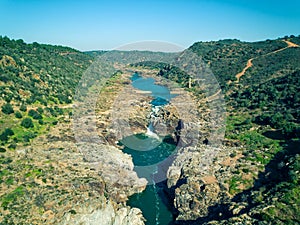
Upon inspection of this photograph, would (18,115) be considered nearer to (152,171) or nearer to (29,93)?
(29,93)

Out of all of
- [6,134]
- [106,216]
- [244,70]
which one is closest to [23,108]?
[6,134]

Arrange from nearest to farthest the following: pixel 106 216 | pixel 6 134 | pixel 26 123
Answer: pixel 106 216 < pixel 6 134 < pixel 26 123

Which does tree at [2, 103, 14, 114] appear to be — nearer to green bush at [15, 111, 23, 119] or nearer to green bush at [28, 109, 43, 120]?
green bush at [15, 111, 23, 119]

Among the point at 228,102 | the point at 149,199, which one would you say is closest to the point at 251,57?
the point at 228,102

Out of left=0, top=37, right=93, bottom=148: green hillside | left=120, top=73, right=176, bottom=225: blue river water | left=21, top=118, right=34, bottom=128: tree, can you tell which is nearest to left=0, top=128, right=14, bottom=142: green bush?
left=0, top=37, right=93, bottom=148: green hillside

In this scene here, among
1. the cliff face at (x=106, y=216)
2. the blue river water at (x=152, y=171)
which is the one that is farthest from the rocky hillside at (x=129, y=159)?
the blue river water at (x=152, y=171)

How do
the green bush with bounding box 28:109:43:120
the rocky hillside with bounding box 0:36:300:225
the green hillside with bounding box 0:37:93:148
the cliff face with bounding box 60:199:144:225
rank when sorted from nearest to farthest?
the cliff face with bounding box 60:199:144:225
the rocky hillside with bounding box 0:36:300:225
the green hillside with bounding box 0:37:93:148
the green bush with bounding box 28:109:43:120

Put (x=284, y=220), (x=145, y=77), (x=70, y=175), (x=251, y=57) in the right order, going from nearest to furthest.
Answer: (x=284, y=220)
(x=70, y=175)
(x=251, y=57)
(x=145, y=77)

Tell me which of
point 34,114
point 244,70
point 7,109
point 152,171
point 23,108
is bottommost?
point 152,171

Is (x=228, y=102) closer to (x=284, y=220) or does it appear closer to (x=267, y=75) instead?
(x=267, y=75)

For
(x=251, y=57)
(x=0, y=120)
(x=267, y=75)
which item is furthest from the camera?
(x=251, y=57)

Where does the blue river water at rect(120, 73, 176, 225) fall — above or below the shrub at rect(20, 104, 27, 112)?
below
